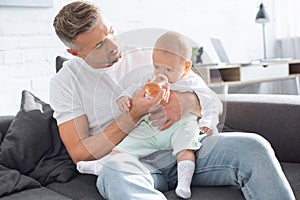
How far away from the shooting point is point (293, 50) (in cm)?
345

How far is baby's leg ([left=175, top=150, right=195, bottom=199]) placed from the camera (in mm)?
1220

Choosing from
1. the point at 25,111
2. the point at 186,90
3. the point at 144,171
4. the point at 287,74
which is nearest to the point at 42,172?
the point at 25,111

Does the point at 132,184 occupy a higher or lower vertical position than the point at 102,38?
lower

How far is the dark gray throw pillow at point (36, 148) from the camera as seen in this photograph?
60.2 inches

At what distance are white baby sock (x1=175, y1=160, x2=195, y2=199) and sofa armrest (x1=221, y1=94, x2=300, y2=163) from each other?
1.13 ft

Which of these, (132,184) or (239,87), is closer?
(132,184)

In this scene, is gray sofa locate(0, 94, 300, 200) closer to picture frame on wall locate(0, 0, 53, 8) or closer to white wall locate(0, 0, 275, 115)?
white wall locate(0, 0, 275, 115)

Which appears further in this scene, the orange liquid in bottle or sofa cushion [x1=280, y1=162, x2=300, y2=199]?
sofa cushion [x1=280, y1=162, x2=300, y2=199]

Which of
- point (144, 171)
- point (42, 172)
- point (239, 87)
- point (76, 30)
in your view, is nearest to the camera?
point (144, 171)

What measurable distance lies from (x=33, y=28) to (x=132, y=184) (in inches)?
53.7

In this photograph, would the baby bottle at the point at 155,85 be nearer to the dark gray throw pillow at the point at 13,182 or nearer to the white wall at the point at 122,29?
the dark gray throw pillow at the point at 13,182

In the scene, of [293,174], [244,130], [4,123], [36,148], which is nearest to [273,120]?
[244,130]

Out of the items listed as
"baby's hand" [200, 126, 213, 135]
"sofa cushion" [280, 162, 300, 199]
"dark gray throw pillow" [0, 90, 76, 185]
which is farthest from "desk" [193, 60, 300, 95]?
"baby's hand" [200, 126, 213, 135]

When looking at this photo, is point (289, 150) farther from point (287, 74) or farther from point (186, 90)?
point (287, 74)
